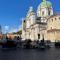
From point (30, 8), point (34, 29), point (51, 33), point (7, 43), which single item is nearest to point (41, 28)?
point (34, 29)

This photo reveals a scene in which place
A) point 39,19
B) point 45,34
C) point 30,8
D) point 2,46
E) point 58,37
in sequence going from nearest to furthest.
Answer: point 2,46 → point 58,37 → point 45,34 → point 39,19 → point 30,8

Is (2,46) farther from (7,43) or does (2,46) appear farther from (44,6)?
(44,6)

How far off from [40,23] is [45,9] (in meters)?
14.7

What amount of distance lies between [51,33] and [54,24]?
6080 mm

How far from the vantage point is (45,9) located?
89.9m

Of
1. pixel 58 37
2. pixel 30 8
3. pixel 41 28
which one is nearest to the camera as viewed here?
pixel 58 37

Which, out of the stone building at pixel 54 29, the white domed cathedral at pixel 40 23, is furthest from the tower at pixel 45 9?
the stone building at pixel 54 29

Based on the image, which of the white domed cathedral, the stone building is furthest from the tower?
the stone building

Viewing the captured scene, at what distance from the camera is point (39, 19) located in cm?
8856

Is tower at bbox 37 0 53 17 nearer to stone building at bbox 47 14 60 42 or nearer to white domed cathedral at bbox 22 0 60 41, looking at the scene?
white domed cathedral at bbox 22 0 60 41

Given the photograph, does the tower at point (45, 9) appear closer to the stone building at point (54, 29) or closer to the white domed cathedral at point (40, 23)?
the white domed cathedral at point (40, 23)

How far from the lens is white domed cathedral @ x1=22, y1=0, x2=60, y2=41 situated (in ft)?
228

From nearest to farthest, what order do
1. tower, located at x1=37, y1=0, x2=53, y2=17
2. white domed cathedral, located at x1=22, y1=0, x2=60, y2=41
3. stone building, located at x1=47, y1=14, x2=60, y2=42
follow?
1. stone building, located at x1=47, y1=14, x2=60, y2=42
2. white domed cathedral, located at x1=22, y1=0, x2=60, y2=41
3. tower, located at x1=37, y1=0, x2=53, y2=17

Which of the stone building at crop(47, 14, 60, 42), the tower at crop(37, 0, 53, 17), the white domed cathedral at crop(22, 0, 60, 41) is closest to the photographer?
the stone building at crop(47, 14, 60, 42)
